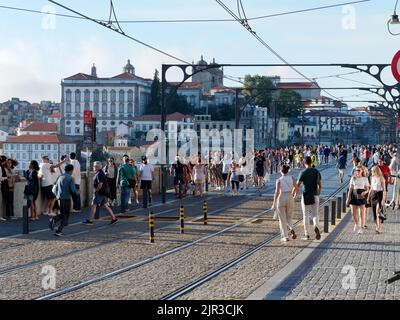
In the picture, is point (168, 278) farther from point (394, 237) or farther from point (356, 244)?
point (394, 237)

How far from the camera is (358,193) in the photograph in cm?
2111

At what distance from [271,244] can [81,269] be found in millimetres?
5321

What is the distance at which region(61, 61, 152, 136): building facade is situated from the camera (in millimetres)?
166250

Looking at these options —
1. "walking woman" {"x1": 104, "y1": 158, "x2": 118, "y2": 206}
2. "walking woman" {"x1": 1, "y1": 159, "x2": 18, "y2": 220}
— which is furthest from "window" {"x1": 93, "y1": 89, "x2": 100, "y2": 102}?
"walking woman" {"x1": 1, "y1": 159, "x2": 18, "y2": 220}

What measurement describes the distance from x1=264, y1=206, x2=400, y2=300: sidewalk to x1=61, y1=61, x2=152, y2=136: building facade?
14521 centimetres

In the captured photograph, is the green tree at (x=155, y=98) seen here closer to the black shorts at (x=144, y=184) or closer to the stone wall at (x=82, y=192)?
the stone wall at (x=82, y=192)

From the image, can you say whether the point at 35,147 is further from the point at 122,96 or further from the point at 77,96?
the point at 122,96

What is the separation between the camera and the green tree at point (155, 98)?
18000 cm

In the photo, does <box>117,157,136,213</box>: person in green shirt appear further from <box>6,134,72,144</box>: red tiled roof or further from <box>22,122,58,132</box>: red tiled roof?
<box>22,122,58,132</box>: red tiled roof

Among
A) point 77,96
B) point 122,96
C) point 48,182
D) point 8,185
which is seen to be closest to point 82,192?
point 48,182

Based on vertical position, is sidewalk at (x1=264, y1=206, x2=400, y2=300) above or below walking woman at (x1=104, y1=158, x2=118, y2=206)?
below

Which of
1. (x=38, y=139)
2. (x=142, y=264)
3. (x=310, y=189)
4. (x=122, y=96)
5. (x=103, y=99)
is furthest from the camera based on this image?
(x=122, y=96)

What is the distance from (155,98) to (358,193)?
16124 cm
